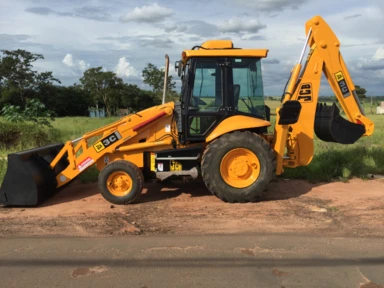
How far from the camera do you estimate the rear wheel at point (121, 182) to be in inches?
266

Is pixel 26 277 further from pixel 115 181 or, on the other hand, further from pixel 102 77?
pixel 102 77

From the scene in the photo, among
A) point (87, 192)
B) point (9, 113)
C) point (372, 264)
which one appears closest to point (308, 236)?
point (372, 264)

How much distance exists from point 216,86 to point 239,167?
56.6 inches

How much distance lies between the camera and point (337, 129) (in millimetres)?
7508

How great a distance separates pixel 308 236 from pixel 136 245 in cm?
220

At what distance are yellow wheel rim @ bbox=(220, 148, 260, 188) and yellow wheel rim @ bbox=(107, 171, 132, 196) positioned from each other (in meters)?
1.63

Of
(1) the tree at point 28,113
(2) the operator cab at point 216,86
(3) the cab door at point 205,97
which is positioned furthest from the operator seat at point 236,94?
(1) the tree at point 28,113

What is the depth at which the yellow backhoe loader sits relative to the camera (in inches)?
263

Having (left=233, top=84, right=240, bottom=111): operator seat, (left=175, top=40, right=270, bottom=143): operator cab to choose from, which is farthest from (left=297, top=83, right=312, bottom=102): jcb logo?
(left=233, top=84, right=240, bottom=111): operator seat

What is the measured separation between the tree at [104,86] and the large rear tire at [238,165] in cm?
4367

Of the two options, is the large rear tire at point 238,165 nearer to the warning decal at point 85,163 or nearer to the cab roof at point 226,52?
the cab roof at point 226,52

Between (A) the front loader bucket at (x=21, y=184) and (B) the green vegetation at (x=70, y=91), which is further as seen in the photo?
(B) the green vegetation at (x=70, y=91)

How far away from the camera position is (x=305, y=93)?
24.1 feet

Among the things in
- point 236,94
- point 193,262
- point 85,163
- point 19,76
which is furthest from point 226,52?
point 19,76
